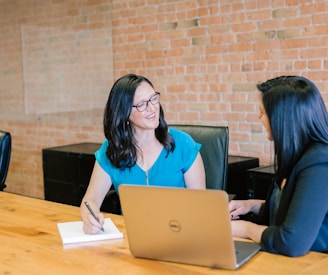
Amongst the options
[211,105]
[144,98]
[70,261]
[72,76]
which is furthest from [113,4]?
[70,261]

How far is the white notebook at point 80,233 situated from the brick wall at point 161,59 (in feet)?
5.94

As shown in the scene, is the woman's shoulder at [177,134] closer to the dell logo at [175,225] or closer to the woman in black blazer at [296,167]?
the woman in black blazer at [296,167]

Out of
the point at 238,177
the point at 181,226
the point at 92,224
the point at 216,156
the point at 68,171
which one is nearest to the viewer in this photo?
the point at 181,226

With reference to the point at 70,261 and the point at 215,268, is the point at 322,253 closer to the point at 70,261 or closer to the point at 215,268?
the point at 215,268

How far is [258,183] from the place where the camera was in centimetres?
314

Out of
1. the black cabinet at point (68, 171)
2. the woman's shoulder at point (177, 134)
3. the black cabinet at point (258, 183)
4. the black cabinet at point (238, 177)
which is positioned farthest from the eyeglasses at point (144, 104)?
the black cabinet at point (68, 171)

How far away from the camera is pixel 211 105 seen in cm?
379

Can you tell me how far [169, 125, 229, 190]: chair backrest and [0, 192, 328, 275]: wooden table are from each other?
0.62m

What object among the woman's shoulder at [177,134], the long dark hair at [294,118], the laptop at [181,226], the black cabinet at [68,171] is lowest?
the black cabinet at [68,171]

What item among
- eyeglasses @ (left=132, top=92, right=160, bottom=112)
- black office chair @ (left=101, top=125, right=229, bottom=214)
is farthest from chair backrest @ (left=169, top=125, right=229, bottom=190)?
eyeglasses @ (left=132, top=92, right=160, bottom=112)

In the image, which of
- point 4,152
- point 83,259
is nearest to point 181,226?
point 83,259

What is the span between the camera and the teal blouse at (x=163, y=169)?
238cm

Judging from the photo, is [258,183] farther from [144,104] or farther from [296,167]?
[296,167]

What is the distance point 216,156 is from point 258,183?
2.34 feet
